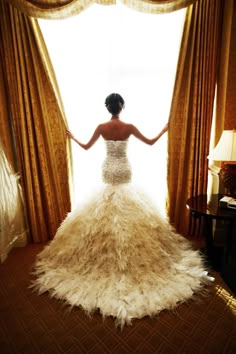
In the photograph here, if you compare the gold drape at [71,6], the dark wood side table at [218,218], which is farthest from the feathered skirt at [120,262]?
the gold drape at [71,6]

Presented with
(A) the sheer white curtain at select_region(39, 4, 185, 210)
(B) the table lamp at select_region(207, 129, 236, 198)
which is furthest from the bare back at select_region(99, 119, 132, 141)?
(B) the table lamp at select_region(207, 129, 236, 198)

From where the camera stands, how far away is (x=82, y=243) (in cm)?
200

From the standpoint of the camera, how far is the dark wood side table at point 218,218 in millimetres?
1867

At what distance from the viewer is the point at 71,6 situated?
2129mm

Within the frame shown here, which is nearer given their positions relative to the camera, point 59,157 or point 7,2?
point 7,2

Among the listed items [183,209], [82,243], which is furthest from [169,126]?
[82,243]

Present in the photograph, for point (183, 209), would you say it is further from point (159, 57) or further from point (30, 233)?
point (30, 233)

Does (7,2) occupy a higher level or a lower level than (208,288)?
higher

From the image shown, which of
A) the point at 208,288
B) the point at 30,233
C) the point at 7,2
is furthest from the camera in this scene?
the point at 30,233

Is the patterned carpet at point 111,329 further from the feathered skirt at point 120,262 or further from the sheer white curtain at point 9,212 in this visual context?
the sheer white curtain at point 9,212

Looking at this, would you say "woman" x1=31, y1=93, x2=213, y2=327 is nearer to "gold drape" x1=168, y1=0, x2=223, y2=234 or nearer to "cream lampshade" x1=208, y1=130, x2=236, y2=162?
"gold drape" x1=168, y1=0, x2=223, y2=234

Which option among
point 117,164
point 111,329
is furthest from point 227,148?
point 111,329

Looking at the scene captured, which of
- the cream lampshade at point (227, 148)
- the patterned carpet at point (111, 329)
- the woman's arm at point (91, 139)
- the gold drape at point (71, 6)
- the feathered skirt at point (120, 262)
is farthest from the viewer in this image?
the woman's arm at point (91, 139)

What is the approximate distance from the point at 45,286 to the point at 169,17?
286cm
